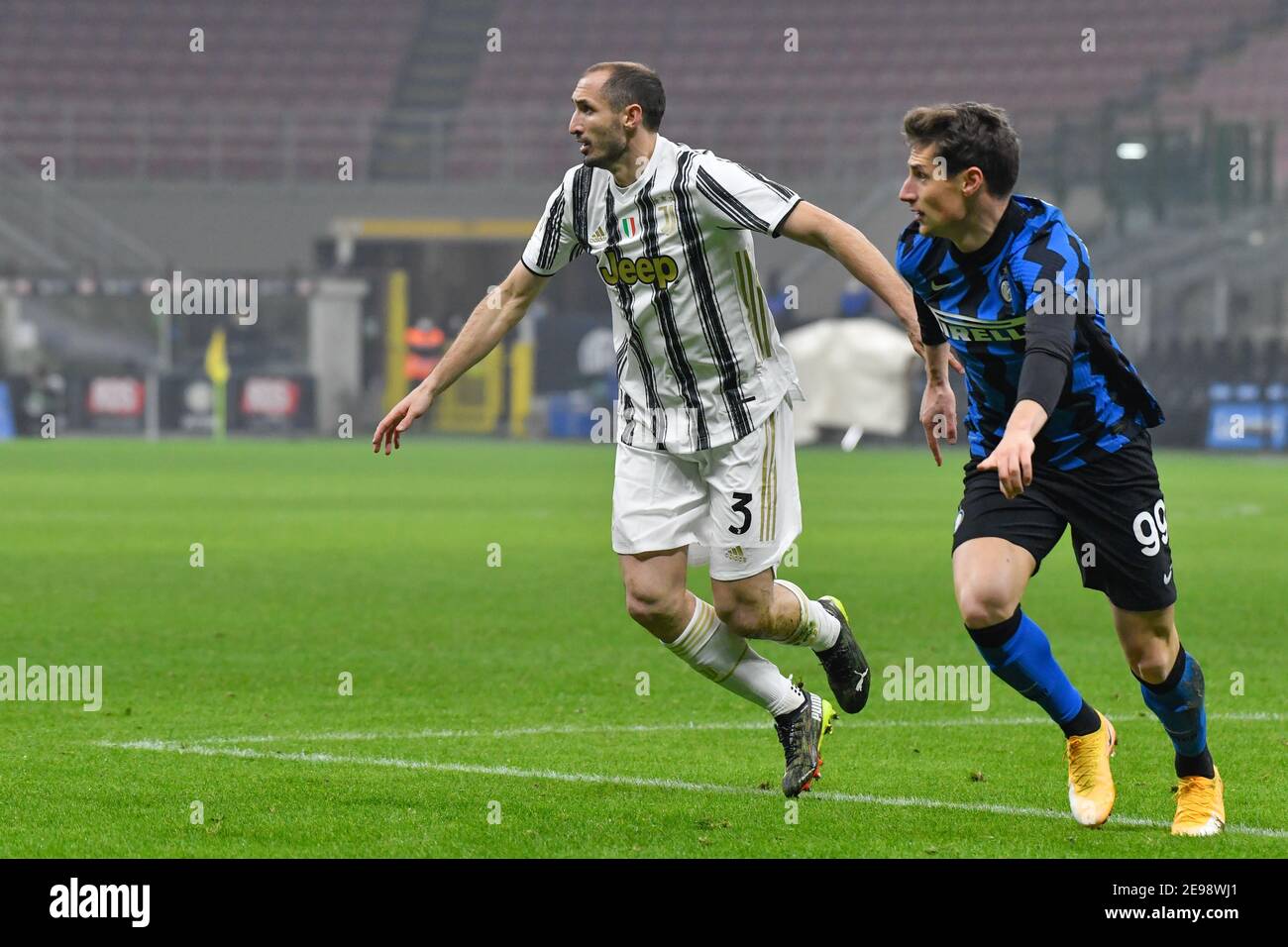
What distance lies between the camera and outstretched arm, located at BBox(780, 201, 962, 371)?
17.5ft

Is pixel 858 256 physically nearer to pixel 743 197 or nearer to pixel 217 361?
pixel 743 197

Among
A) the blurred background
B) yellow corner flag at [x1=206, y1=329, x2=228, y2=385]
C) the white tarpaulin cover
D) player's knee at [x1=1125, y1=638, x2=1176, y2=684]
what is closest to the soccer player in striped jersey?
player's knee at [x1=1125, y1=638, x2=1176, y2=684]

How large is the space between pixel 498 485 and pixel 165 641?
39.1 feet

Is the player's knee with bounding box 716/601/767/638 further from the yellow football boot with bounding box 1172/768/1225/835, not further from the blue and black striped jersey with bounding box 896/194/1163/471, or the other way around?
the yellow football boot with bounding box 1172/768/1225/835

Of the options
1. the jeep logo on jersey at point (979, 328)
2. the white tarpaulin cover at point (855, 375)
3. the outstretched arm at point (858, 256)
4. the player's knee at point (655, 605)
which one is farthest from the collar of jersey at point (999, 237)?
the white tarpaulin cover at point (855, 375)

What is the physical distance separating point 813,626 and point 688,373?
3.05ft

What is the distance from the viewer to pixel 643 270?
5637mm

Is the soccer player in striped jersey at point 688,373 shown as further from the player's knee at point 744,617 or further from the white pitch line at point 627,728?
the white pitch line at point 627,728

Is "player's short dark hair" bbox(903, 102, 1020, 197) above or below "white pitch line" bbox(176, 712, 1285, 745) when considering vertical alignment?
above

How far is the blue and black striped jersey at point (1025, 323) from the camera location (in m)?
4.94

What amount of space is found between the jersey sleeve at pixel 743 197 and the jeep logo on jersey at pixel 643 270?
0.20 m

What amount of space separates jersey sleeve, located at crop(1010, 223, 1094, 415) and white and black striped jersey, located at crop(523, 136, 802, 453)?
80 centimetres

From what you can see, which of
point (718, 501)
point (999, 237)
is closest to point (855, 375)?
point (718, 501)
